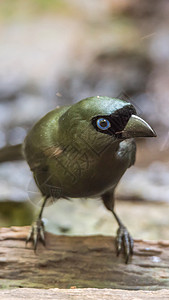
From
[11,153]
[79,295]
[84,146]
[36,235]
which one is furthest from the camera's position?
[11,153]

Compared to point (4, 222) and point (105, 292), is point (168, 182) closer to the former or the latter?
point (4, 222)

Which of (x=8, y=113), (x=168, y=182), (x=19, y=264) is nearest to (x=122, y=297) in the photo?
(x=19, y=264)

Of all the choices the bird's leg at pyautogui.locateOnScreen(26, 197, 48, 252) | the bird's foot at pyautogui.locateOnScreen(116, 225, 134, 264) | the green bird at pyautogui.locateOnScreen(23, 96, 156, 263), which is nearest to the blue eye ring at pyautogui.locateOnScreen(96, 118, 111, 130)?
the green bird at pyautogui.locateOnScreen(23, 96, 156, 263)

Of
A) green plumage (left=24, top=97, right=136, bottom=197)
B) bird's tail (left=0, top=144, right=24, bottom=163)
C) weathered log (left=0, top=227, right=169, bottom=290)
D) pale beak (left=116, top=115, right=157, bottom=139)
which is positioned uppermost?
pale beak (left=116, top=115, right=157, bottom=139)

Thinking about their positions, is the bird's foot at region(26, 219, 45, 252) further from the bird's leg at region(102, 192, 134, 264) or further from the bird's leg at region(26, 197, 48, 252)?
the bird's leg at region(102, 192, 134, 264)

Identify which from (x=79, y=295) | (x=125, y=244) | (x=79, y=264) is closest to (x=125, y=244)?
(x=125, y=244)

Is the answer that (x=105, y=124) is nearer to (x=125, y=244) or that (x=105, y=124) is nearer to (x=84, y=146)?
(x=84, y=146)

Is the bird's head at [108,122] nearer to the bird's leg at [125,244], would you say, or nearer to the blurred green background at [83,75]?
the blurred green background at [83,75]
